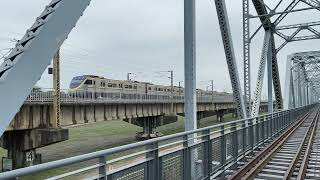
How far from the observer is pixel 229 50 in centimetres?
1750

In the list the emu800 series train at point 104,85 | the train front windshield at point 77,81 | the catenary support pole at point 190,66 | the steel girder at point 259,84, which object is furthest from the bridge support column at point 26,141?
the train front windshield at point 77,81

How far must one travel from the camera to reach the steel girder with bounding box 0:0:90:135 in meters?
5.93

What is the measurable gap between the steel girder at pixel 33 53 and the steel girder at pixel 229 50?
31.6ft

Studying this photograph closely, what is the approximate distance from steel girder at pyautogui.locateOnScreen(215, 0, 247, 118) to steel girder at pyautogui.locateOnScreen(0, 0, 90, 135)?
9618 mm

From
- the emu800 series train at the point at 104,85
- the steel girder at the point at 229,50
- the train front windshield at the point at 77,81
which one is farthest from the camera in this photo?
the train front windshield at the point at 77,81

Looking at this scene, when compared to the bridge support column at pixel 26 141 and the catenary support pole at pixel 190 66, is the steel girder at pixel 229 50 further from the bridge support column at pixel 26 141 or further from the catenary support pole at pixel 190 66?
the bridge support column at pixel 26 141

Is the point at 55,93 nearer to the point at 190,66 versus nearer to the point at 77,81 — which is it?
the point at 190,66

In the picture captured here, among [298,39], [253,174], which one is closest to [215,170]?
[253,174]

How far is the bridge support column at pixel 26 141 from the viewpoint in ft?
95.0

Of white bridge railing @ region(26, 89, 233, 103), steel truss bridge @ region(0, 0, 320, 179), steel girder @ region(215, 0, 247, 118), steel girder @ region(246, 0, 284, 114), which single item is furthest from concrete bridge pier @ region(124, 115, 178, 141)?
steel truss bridge @ region(0, 0, 320, 179)

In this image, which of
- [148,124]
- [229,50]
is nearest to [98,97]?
[148,124]

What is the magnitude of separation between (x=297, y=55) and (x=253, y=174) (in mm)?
58159

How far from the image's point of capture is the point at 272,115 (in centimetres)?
2152

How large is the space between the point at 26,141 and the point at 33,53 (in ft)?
81.1
